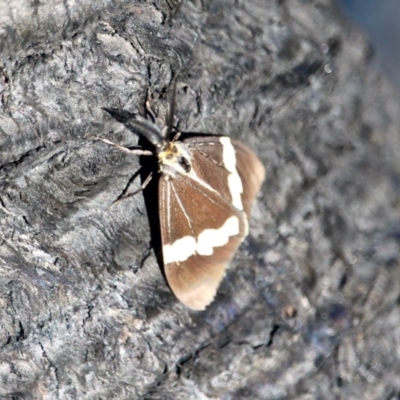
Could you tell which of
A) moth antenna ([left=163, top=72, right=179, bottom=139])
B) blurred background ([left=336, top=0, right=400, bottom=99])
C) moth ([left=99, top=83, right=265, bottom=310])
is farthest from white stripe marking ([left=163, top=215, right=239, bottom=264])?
blurred background ([left=336, top=0, right=400, bottom=99])

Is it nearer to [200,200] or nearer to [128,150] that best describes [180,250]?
[200,200]

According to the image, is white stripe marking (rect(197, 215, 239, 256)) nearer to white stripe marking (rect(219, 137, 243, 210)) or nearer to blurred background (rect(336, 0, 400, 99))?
white stripe marking (rect(219, 137, 243, 210))

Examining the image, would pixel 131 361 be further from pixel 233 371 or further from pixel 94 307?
pixel 233 371

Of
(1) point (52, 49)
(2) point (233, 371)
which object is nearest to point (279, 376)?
(2) point (233, 371)

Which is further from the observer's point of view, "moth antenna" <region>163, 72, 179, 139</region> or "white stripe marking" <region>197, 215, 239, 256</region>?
"white stripe marking" <region>197, 215, 239, 256</region>

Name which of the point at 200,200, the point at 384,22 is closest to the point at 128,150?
the point at 200,200

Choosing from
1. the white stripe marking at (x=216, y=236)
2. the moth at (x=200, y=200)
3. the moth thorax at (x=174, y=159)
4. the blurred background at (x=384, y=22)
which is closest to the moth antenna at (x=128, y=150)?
the moth at (x=200, y=200)

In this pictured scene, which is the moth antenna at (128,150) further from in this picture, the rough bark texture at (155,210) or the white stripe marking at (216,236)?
the white stripe marking at (216,236)
